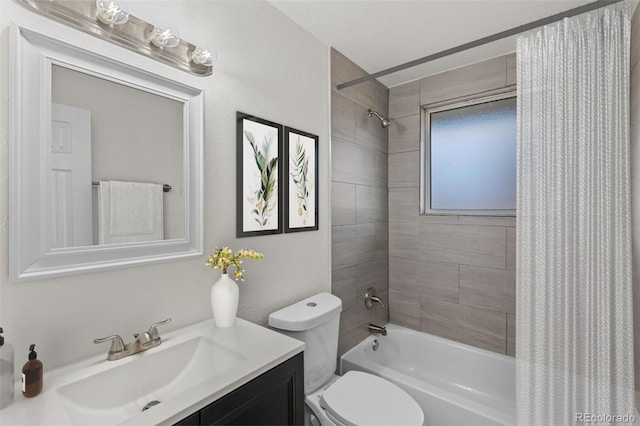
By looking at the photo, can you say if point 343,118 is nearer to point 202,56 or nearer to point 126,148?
point 202,56

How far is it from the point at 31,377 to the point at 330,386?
1279 mm

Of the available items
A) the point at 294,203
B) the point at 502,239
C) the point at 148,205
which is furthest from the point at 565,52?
the point at 148,205

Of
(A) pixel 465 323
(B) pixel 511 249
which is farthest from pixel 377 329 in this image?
(B) pixel 511 249

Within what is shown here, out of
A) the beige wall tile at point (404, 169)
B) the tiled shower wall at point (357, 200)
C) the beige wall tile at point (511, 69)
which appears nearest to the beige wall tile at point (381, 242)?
the tiled shower wall at point (357, 200)

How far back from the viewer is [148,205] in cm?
119

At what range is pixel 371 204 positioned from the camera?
2533mm

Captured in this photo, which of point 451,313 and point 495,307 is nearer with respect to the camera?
point 495,307

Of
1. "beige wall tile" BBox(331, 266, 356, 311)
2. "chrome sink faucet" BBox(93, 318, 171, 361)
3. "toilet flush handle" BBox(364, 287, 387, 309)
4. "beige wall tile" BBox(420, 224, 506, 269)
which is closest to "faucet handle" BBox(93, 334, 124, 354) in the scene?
"chrome sink faucet" BBox(93, 318, 171, 361)

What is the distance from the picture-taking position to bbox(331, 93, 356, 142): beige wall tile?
2.13 m

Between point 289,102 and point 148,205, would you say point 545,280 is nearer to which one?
point 289,102

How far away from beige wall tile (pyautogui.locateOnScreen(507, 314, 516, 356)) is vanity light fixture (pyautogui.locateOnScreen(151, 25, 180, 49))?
2.61 metres

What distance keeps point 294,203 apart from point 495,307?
66.9 inches

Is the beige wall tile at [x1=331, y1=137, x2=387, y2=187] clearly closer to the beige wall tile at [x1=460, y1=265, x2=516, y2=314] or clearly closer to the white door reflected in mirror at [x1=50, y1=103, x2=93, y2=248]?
the beige wall tile at [x1=460, y1=265, x2=516, y2=314]

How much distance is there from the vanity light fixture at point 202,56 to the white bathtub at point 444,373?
2.01 metres
